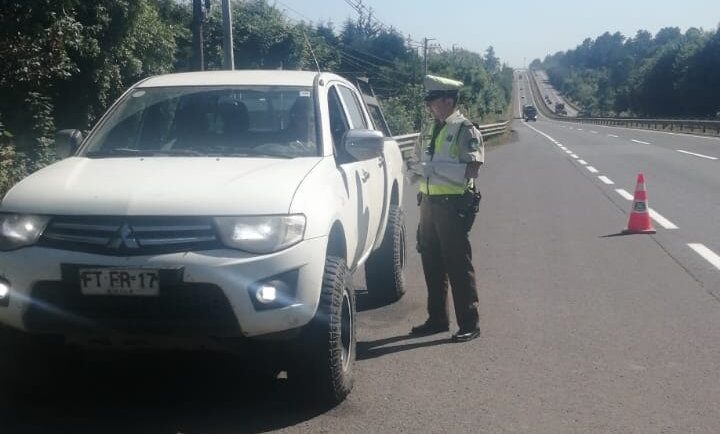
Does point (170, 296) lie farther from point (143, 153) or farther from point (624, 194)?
point (624, 194)

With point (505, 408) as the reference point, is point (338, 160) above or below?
above

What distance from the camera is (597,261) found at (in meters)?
9.36

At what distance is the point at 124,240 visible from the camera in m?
4.18

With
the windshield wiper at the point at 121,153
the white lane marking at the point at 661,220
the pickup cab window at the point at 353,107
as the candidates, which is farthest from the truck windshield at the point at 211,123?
the white lane marking at the point at 661,220

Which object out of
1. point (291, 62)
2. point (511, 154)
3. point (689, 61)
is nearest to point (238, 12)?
point (291, 62)

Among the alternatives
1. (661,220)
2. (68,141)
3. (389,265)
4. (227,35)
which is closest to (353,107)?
(389,265)

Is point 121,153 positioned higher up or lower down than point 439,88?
lower down

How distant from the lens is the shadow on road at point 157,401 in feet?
14.4

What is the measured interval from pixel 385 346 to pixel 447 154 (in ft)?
4.49

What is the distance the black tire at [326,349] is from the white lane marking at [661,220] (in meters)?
8.16

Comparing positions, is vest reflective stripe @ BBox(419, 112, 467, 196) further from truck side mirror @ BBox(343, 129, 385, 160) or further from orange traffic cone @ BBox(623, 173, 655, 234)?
orange traffic cone @ BBox(623, 173, 655, 234)

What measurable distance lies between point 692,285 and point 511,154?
23462 millimetres

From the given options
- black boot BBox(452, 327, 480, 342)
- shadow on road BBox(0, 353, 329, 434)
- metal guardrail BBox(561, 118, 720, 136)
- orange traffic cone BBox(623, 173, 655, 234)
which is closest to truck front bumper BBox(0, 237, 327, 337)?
shadow on road BBox(0, 353, 329, 434)

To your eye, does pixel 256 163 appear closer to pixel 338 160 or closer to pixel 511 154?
pixel 338 160
